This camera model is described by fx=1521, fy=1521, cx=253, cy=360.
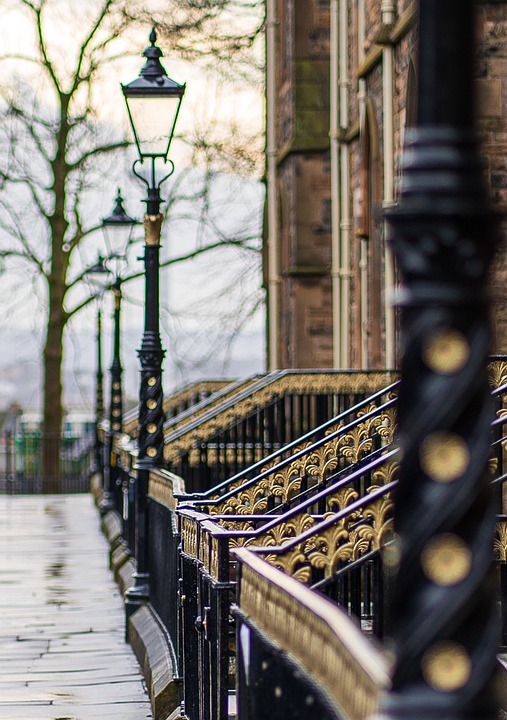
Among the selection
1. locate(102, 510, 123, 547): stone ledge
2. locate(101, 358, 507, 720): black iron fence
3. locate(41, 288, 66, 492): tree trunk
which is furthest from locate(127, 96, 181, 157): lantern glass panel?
locate(41, 288, 66, 492): tree trunk

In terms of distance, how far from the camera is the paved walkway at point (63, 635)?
9.12 metres

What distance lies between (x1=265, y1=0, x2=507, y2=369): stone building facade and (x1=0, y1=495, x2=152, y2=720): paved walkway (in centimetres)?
376

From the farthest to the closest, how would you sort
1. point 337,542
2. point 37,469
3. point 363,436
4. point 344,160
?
point 37,469 → point 344,160 → point 363,436 → point 337,542

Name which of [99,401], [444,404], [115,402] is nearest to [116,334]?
[115,402]

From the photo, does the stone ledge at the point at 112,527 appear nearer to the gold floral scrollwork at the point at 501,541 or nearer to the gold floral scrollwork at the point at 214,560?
the gold floral scrollwork at the point at 501,541

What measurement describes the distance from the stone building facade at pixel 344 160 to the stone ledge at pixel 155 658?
355 cm

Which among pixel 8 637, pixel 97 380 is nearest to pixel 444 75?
pixel 8 637

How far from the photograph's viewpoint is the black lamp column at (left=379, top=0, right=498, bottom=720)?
2.76 m

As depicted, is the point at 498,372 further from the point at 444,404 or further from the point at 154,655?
the point at 444,404

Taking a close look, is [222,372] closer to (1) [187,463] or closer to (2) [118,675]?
(1) [187,463]

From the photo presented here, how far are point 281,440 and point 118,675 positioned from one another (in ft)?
20.0

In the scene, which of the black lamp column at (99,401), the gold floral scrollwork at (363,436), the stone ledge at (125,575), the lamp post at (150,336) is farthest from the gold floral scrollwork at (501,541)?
the black lamp column at (99,401)

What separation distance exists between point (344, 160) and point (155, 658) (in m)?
12.0

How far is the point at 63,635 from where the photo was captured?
1194 cm
